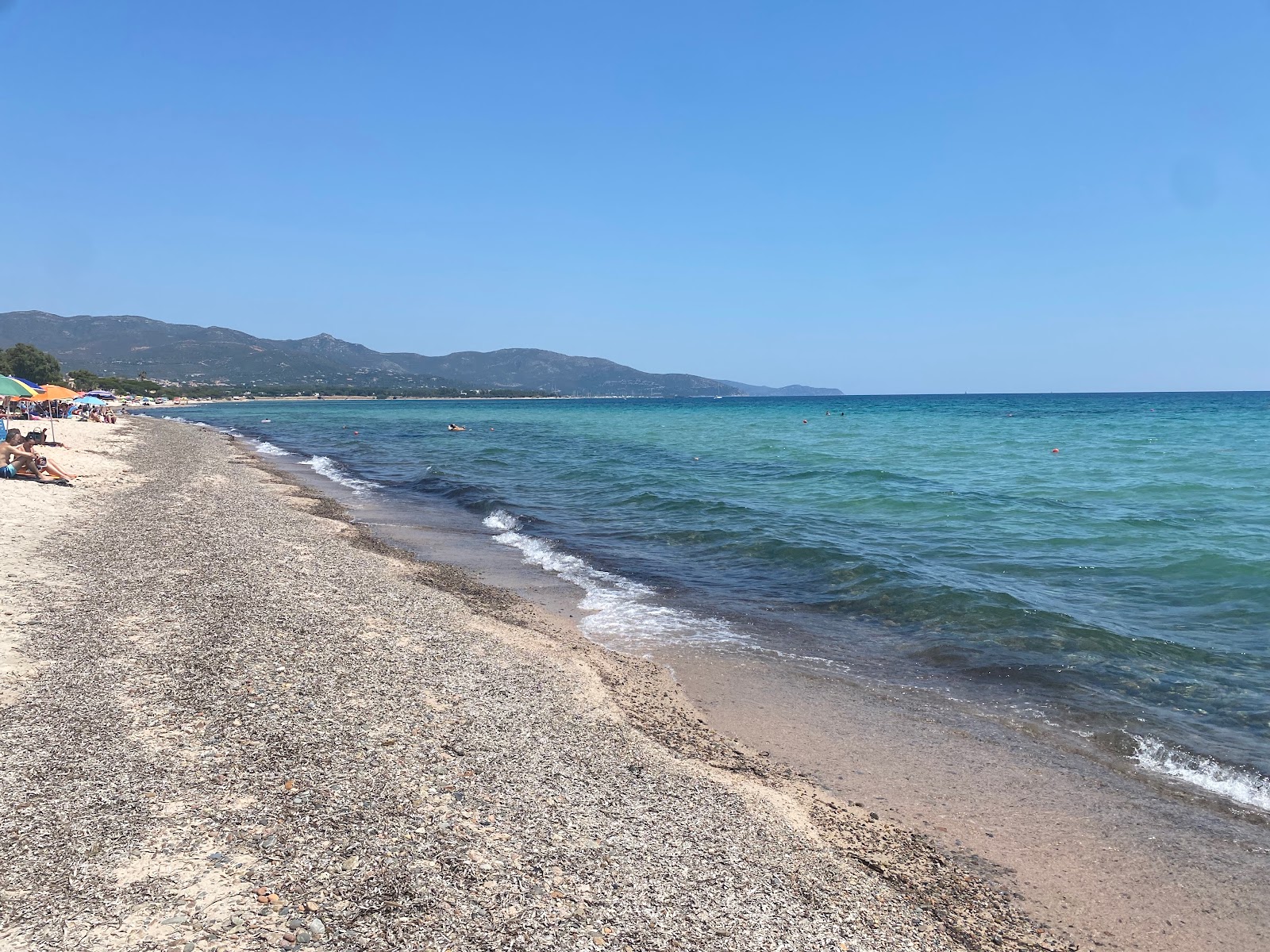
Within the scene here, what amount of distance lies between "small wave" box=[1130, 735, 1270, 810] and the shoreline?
0.83ft

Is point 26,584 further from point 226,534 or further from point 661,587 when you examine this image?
point 661,587

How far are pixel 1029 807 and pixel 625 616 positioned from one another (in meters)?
6.86

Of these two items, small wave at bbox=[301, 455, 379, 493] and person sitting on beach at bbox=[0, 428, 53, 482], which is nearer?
person sitting on beach at bbox=[0, 428, 53, 482]

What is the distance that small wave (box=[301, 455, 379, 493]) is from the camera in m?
28.6

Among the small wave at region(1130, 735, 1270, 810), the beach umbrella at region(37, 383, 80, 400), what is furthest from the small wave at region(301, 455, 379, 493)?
the small wave at region(1130, 735, 1270, 810)

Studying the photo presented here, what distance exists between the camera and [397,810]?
5.21 metres

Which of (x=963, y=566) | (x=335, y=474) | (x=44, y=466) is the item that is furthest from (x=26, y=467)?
(x=963, y=566)

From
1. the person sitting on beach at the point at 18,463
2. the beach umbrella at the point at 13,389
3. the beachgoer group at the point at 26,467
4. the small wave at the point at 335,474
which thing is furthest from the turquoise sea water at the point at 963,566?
the beach umbrella at the point at 13,389

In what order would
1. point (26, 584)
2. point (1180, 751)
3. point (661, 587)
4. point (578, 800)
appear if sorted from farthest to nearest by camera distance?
point (661, 587) → point (26, 584) → point (1180, 751) → point (578, 800)

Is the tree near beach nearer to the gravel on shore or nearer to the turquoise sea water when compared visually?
the turquoise sea water

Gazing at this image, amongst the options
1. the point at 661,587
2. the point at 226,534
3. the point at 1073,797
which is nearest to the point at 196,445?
the point at 226,534

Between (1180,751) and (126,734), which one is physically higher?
(126,734)

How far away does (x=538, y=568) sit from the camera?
15539 millimetres

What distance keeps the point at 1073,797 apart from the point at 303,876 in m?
6.56
